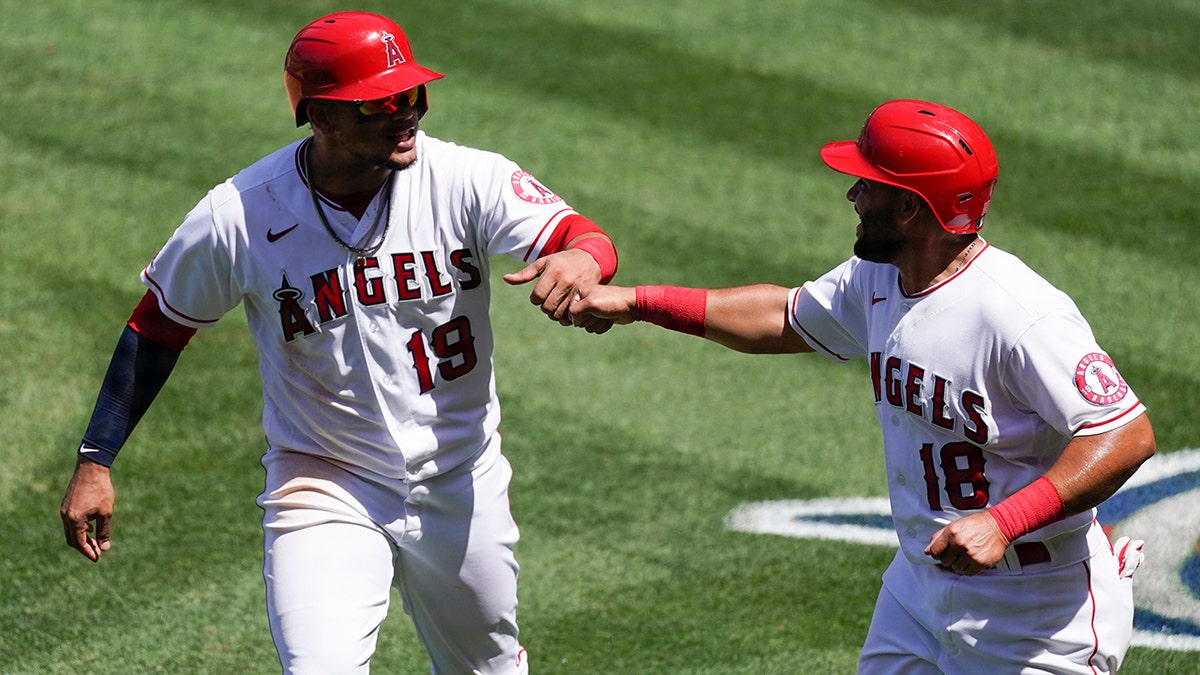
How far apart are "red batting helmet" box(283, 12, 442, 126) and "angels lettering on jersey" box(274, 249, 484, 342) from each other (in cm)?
43

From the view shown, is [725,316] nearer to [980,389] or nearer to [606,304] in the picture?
[606,304]

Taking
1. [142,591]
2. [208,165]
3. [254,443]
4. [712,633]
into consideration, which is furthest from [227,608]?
[208,165]

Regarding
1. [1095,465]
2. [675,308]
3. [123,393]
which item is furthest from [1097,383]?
[123,393]

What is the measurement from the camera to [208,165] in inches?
353

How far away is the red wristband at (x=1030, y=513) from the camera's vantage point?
10.6 ft

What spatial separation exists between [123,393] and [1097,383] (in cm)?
254

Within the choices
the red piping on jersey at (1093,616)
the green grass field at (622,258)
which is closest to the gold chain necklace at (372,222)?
the green grass field at (622,258)

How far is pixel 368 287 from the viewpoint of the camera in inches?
152

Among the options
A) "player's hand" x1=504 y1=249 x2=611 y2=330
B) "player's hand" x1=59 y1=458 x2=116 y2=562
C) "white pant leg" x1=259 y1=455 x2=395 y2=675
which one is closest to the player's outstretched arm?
"player's hand" x1=504 y1=249 x2=611 y2=330

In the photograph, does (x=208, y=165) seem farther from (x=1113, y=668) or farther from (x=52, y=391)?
(x=1113, y=668)

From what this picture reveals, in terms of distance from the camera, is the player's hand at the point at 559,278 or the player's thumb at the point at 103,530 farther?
the player's thumb at the point at 103,530

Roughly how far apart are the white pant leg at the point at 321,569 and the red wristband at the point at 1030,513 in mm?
1607

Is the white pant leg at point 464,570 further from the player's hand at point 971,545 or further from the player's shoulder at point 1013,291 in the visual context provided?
the player's shoulder at point 1013,291

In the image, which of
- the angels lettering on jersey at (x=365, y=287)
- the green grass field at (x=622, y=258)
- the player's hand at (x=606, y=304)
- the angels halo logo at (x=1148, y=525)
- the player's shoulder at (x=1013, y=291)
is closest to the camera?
the player's shoulder at (x=1013, y=291)
